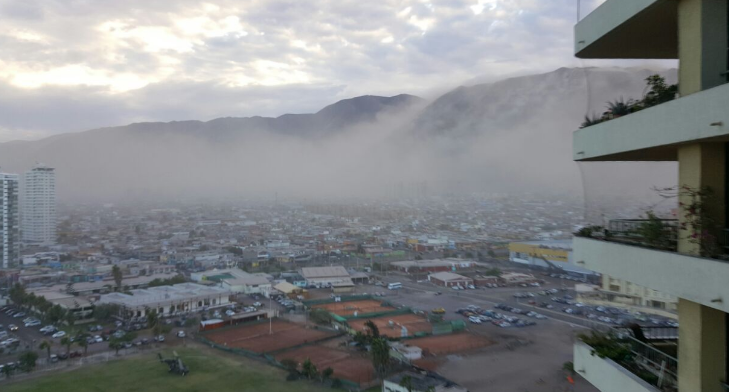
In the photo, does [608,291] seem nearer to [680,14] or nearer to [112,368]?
[112,368]

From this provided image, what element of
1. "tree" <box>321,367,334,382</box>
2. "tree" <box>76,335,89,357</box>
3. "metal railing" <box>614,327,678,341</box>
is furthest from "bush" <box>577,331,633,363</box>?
"tree" <box>76,335,89,357</box>

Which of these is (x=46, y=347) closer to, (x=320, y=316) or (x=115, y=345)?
(x=115, y=345)

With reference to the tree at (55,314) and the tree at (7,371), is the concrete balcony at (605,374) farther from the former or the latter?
the tree at (55,314)

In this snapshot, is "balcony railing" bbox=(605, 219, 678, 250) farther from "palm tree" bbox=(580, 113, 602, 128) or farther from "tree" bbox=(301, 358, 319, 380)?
"tree" bbox=(301, 358, 319, 380)

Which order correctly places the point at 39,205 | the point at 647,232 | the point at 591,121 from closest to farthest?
the point at 647,232 → the point at 591,121 → the point at 39,205

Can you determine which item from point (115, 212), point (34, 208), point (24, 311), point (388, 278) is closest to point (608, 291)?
point (388, 278)

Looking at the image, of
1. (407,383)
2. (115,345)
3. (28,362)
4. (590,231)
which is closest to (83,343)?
(115,345)
